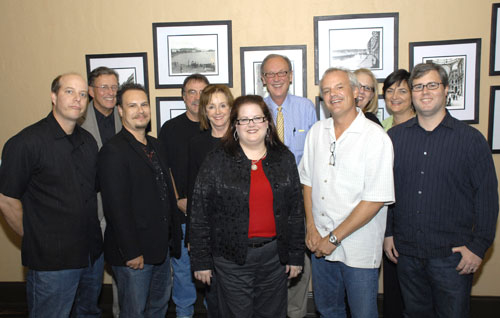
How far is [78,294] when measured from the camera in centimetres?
254

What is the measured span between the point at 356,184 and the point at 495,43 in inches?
87.8

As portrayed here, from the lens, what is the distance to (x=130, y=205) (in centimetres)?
224

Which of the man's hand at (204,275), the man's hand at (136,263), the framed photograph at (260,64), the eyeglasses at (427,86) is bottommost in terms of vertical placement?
the man's hand at (204,275)

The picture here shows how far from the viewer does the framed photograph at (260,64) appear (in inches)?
135

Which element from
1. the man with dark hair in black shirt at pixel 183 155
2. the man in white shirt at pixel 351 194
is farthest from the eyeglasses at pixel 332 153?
the man with dark hair in black shirt at pixel 183 155

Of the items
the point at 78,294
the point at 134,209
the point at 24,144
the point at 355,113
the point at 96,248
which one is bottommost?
the point at 78,294

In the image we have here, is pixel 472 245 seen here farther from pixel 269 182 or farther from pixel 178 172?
pixel 178 172

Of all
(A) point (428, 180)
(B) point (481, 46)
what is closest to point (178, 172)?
(A) point (428, 180)

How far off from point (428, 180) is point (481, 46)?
1.89 meters

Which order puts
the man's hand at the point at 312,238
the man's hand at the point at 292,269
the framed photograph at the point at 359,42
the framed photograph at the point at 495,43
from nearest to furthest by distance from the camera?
the man's hand at the point at 292,269, the man's hand at the point at 312,238, the framed photograph at the point at 495,43, the framed photograph at the point at 359,42

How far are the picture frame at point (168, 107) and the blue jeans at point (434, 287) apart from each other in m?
2.45

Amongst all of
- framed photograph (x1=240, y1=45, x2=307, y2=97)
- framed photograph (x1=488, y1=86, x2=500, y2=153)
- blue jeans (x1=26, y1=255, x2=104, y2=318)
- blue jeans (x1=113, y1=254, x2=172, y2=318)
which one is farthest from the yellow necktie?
framed photograph (x1=488, y1=86, x2=500, y2=153)

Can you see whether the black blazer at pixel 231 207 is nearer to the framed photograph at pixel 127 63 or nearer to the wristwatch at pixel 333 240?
the wristwatch at pixel 333 240

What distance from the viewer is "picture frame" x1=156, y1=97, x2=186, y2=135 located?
3.62 metres
